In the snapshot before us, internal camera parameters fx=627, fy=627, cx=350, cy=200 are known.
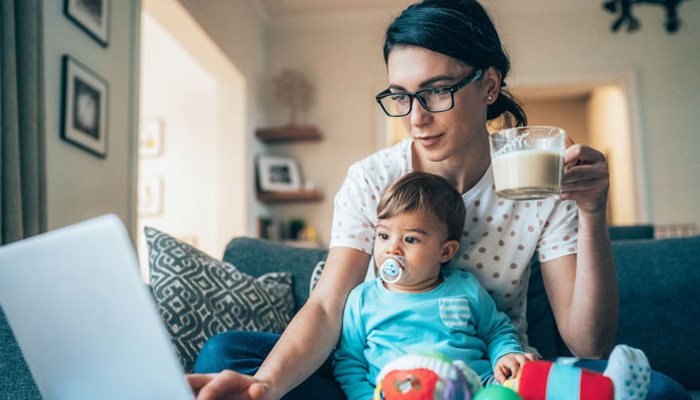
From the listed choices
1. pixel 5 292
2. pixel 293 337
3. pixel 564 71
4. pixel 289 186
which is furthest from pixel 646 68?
pixel 5 292

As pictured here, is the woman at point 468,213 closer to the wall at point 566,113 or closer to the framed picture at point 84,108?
the framed picture at point 84,108

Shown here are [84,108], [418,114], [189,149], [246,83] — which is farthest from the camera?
[189,149]

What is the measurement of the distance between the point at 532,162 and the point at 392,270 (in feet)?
1.27

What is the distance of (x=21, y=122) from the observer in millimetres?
2316

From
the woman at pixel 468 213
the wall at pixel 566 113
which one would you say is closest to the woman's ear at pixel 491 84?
the woman at pixel 468 213

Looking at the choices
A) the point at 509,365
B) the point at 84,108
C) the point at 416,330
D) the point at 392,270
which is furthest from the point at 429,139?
the point at 84,108

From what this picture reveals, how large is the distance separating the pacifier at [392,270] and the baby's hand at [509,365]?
10.5 inches

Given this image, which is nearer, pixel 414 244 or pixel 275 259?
pixel 414 244

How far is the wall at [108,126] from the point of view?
9.02 feet

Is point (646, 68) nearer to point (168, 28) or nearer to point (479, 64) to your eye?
point (168, 28)

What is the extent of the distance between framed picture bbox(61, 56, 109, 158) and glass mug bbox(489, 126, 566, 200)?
2.33m

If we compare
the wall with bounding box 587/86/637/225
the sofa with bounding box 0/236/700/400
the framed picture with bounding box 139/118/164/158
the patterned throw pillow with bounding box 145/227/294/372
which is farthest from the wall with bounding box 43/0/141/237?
the wall with bounding box 587/86/637/225

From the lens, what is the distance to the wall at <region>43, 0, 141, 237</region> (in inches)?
108

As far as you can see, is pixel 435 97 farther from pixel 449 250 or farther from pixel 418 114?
pixel 449 250
